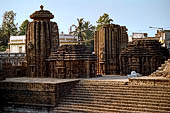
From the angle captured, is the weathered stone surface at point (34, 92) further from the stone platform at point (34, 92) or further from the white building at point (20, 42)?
the white building at point (20, 42)

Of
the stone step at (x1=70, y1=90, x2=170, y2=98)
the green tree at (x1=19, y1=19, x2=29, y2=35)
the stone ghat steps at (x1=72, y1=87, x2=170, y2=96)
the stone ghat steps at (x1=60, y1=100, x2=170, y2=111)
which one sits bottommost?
the stone ghat steps at (x1=60, y1=100, x2=170, y2=111)

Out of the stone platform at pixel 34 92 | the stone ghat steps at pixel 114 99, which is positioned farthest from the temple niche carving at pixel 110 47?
the stone ghat steps at pixel 114 99

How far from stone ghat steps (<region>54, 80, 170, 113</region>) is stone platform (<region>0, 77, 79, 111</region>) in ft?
1.21

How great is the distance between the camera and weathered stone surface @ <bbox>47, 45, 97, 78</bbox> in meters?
13.9

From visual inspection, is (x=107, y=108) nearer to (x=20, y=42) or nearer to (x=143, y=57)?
(x=143, y=57)

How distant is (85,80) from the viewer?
39.7ft

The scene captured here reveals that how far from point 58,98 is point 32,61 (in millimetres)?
5953

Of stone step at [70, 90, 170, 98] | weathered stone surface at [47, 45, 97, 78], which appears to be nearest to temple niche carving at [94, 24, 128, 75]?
weathered stone surface at [47, 45, 97, 78]

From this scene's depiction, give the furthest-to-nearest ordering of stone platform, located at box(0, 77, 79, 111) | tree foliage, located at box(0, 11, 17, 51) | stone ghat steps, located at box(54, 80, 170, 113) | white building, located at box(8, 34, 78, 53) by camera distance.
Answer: tree foliage, located at box(0, 11, 17, 51) → white building, located at box(8, 34, 78, 53) → stone platform, located at box(0, 77, 79, 111) → stone ghat steps, located at box(54, 80, 170, 113)

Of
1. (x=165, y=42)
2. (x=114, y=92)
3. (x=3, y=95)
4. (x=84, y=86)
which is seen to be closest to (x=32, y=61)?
(x=3, y=95)

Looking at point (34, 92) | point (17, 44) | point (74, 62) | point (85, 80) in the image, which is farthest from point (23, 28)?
point (34, 92)

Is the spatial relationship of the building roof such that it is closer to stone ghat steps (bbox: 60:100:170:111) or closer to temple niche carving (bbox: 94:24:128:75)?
Answer: temple niche carving (bbox: 94:24:128:75)

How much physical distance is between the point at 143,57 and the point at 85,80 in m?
5.00

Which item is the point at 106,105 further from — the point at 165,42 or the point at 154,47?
the point at 165,42
